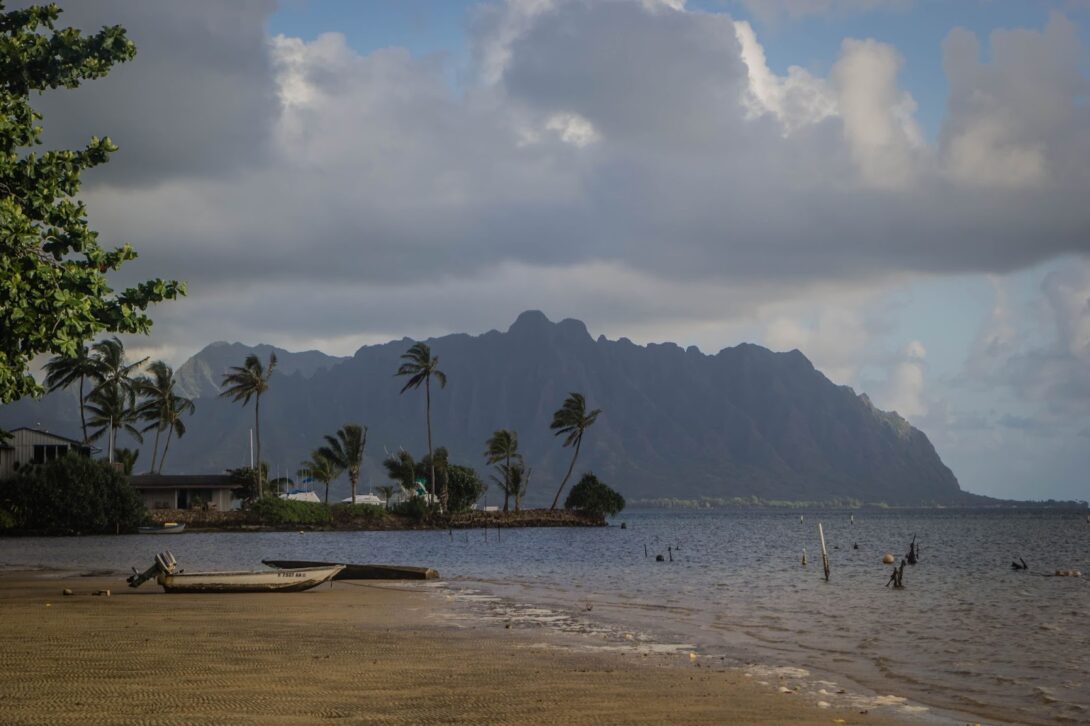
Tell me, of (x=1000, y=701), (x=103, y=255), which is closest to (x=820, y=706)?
(x=1000, y=701)

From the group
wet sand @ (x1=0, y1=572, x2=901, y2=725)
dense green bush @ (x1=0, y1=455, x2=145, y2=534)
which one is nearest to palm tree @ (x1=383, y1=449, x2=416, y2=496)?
dense green bush @ (x1=0, y1=455, x2=145, y2=534)

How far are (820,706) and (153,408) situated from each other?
114 metres

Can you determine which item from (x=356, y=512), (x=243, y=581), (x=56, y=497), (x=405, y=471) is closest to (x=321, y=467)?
(x=405, y=471)

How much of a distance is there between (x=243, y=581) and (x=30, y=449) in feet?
228

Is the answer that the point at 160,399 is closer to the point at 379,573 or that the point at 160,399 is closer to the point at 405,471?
the point at 405,471

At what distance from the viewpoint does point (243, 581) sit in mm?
30172

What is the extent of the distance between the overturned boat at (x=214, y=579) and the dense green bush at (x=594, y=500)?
10857cm

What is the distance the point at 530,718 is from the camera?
1217 cm

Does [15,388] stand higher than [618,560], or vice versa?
[15,388]

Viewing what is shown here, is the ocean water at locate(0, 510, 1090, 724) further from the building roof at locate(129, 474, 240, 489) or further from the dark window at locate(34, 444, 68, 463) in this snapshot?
the building roof at locate(129, 474, 240, 489)

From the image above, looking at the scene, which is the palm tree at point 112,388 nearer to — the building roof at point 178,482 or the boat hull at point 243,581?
the building roof at point 178,482

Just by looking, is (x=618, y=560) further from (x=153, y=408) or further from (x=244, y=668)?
(x=153, y=408)

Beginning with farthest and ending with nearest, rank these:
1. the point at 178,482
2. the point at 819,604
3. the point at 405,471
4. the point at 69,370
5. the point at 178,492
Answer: the point at 405,471, the point at 178,492, the point at 178,482, the point at 69,370, the point at 819,604

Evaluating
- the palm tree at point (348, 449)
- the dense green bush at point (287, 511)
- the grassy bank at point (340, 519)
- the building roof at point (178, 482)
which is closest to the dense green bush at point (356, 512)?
the grassy bank at point (340, 519)
